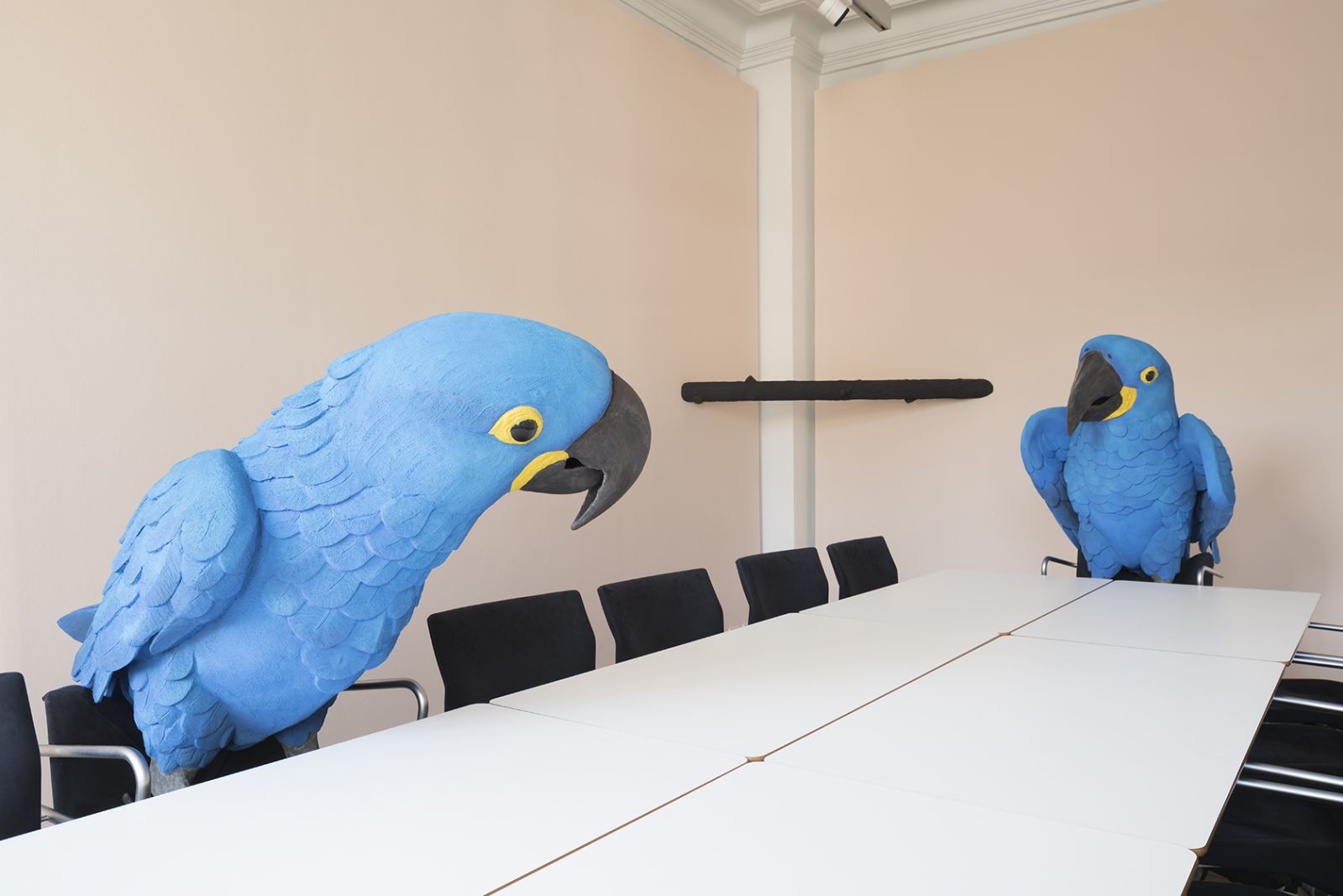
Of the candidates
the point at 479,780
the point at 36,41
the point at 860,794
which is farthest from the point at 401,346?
the point at 36,41

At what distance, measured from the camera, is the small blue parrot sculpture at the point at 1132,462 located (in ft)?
9.92

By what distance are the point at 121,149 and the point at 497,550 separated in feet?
5.85

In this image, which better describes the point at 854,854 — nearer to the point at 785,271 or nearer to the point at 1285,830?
the point at 1285,830

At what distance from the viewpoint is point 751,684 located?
186cm

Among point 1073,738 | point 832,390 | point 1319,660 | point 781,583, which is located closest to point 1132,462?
point 1319,660

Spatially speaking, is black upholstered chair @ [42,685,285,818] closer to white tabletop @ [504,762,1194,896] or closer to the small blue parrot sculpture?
white tabletop @ [504,762,1194,896]

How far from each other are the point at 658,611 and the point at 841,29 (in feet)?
12.4

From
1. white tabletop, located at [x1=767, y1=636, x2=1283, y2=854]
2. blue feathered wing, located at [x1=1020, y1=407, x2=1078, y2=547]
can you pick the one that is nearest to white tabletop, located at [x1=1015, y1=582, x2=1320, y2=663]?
white tabletop, located at [x1=767, y1=636, x2=1283, y2=854]

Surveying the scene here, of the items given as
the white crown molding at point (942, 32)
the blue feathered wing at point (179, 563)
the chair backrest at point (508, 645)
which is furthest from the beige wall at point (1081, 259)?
the blue feathered wing at point (179, 563)

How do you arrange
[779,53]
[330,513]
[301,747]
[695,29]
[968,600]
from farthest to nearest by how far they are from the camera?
[779,53] < [695,29] < [968,600] < [301,747] < [330,513]

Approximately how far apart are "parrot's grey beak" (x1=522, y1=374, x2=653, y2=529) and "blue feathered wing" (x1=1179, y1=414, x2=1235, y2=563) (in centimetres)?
221

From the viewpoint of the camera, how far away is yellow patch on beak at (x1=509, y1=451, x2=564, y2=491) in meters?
1.61

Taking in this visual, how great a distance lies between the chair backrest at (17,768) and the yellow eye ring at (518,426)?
858 mm

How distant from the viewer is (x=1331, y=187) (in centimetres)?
374
